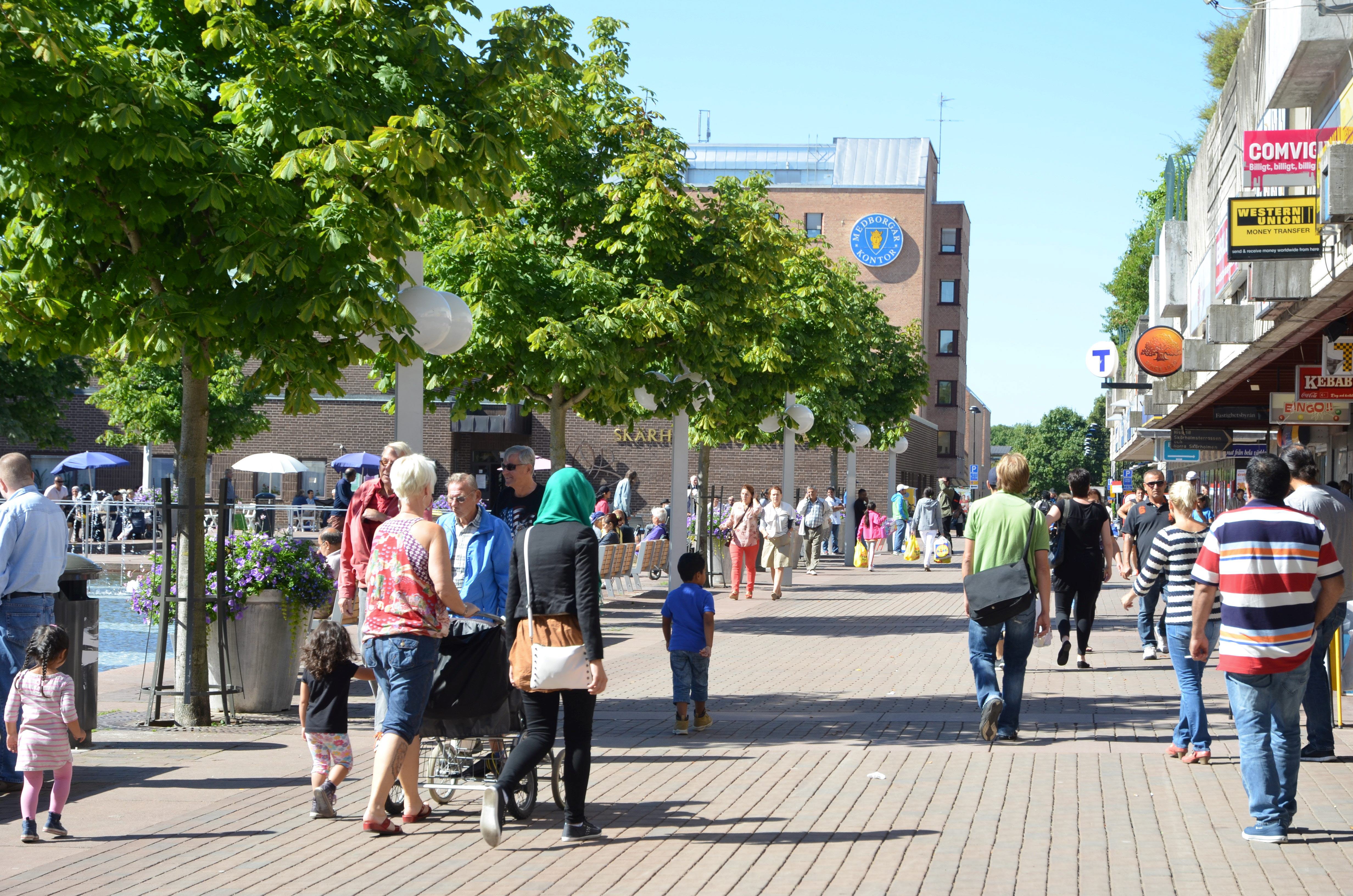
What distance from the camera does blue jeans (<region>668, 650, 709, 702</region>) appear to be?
9.84m

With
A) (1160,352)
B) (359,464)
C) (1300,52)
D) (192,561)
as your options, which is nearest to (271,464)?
(359,464)

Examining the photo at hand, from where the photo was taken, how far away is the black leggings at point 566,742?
6.44 meters

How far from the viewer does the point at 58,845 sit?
255 inches

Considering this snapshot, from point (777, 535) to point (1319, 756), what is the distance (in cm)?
1551

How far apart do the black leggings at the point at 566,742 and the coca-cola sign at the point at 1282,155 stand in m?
10.1

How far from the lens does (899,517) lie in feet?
137

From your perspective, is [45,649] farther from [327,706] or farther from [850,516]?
[850,516]

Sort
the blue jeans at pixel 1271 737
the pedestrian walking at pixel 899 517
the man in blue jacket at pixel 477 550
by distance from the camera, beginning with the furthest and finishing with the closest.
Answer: the pedestrian walking at pixel 899 517, the man in blue jacket at pixel 477 550, the blue jeans at pixel 1271 737

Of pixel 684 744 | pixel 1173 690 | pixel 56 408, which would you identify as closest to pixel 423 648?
pixel 684 744

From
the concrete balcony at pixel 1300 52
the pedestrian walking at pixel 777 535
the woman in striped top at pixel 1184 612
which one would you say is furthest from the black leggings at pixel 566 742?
the pedestrian walking at pixel 777 535

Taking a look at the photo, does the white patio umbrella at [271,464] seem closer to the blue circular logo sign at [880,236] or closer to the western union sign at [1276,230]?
the western union sign at [1276,230]

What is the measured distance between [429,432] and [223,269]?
4098 centimetres

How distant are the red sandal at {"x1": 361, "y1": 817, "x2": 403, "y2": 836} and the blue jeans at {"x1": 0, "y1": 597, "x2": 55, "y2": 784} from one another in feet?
7.49

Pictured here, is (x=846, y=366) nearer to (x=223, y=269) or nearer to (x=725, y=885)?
(x=223, y=269)
